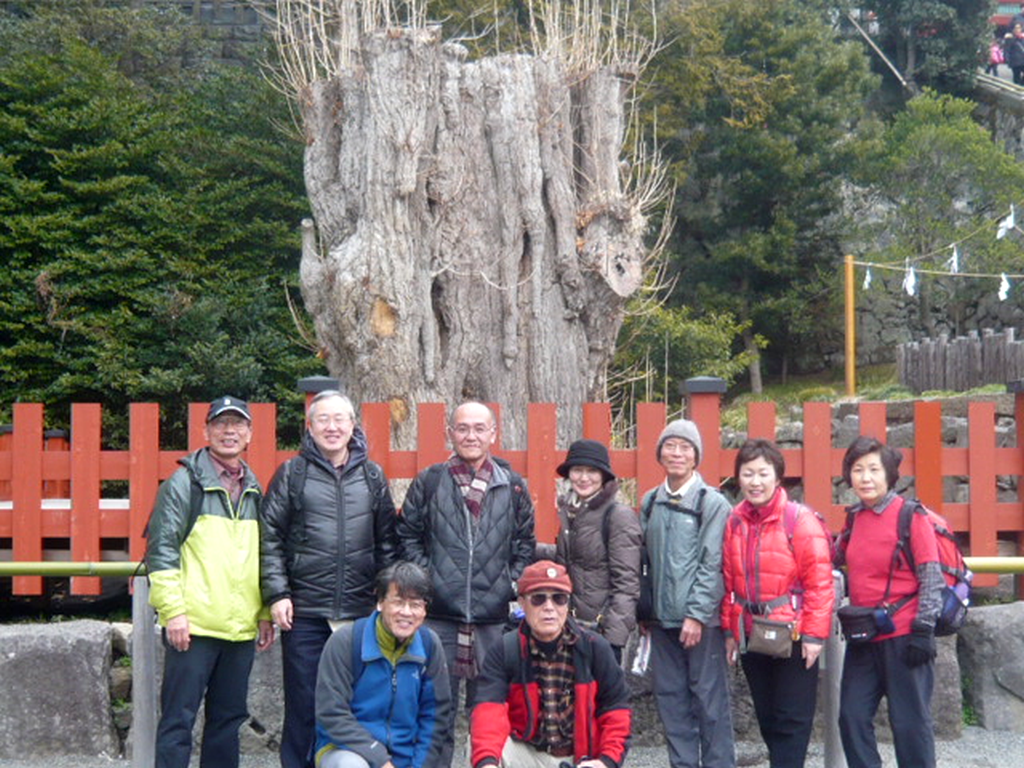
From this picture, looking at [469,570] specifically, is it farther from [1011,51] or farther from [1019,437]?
[1011,51]

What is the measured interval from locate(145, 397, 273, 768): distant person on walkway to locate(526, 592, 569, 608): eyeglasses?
1091mm

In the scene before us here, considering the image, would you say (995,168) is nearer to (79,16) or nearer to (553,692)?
(79,16)

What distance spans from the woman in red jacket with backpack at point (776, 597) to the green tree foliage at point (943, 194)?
661 inches

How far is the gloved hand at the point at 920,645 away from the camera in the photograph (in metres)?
4.30

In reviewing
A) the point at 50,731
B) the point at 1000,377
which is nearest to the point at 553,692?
the point at 50,731

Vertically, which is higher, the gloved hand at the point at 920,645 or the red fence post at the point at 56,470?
the red fence post at the point at 56,470

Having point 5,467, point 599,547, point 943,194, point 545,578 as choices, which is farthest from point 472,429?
point 943,194

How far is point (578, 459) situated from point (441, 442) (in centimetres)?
148

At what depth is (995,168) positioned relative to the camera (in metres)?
20.7

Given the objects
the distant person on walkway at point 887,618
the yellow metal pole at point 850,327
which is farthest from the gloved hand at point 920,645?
the yellow metal pole at point 850,327

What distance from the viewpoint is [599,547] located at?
4.58 m

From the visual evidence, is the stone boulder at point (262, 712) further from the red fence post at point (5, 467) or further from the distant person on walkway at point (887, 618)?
the distant person on walkway at point (887, 618)

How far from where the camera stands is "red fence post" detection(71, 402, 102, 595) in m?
6.21

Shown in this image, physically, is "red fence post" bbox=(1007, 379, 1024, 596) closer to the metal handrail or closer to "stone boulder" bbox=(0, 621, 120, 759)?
the metal handrail
